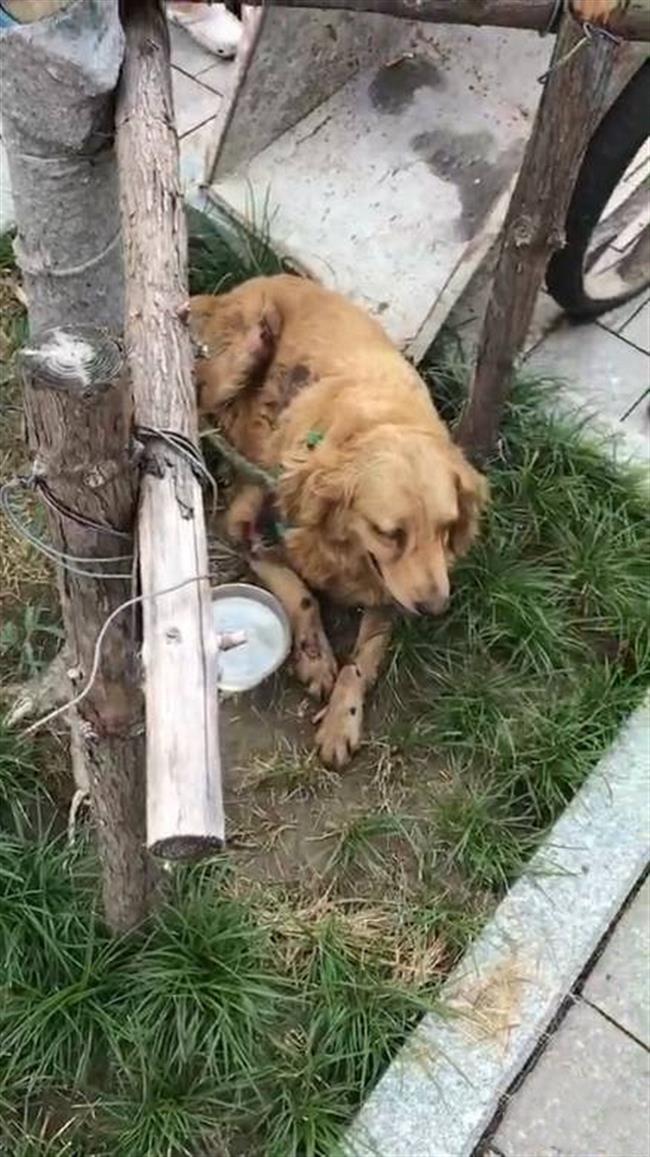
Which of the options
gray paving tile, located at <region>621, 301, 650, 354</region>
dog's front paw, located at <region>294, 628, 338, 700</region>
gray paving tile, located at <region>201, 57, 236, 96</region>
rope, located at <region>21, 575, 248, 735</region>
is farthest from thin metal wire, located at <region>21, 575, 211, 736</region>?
gray paving tile, located at <region>201, 57, 236, 96</region>

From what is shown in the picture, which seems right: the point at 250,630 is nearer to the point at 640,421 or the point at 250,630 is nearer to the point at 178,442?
the point at 640,421

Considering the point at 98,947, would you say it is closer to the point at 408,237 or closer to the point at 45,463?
the point at 45,463

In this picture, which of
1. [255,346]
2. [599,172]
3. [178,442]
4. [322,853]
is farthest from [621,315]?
[178,442]

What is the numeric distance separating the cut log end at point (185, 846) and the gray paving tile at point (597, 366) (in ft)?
9.00

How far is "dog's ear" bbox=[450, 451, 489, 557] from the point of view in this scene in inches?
135

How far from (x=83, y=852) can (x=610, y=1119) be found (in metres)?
1.36

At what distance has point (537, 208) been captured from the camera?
329cm

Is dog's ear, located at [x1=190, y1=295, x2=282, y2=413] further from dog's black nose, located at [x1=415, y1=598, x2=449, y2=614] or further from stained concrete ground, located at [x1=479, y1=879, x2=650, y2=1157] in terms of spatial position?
stained concrete ground, located at [x1=479, y1=879, x2=650, y2=1157]

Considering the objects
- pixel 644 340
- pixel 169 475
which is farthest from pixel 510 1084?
pixel 644 340

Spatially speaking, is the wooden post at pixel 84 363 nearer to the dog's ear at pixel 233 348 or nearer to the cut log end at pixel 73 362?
the cut log end at pixel 73 362

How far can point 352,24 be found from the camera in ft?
14.9

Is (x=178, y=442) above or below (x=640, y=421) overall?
above

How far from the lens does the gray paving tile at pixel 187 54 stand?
510 centimetres

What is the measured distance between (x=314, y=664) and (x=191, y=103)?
7.42 feet
